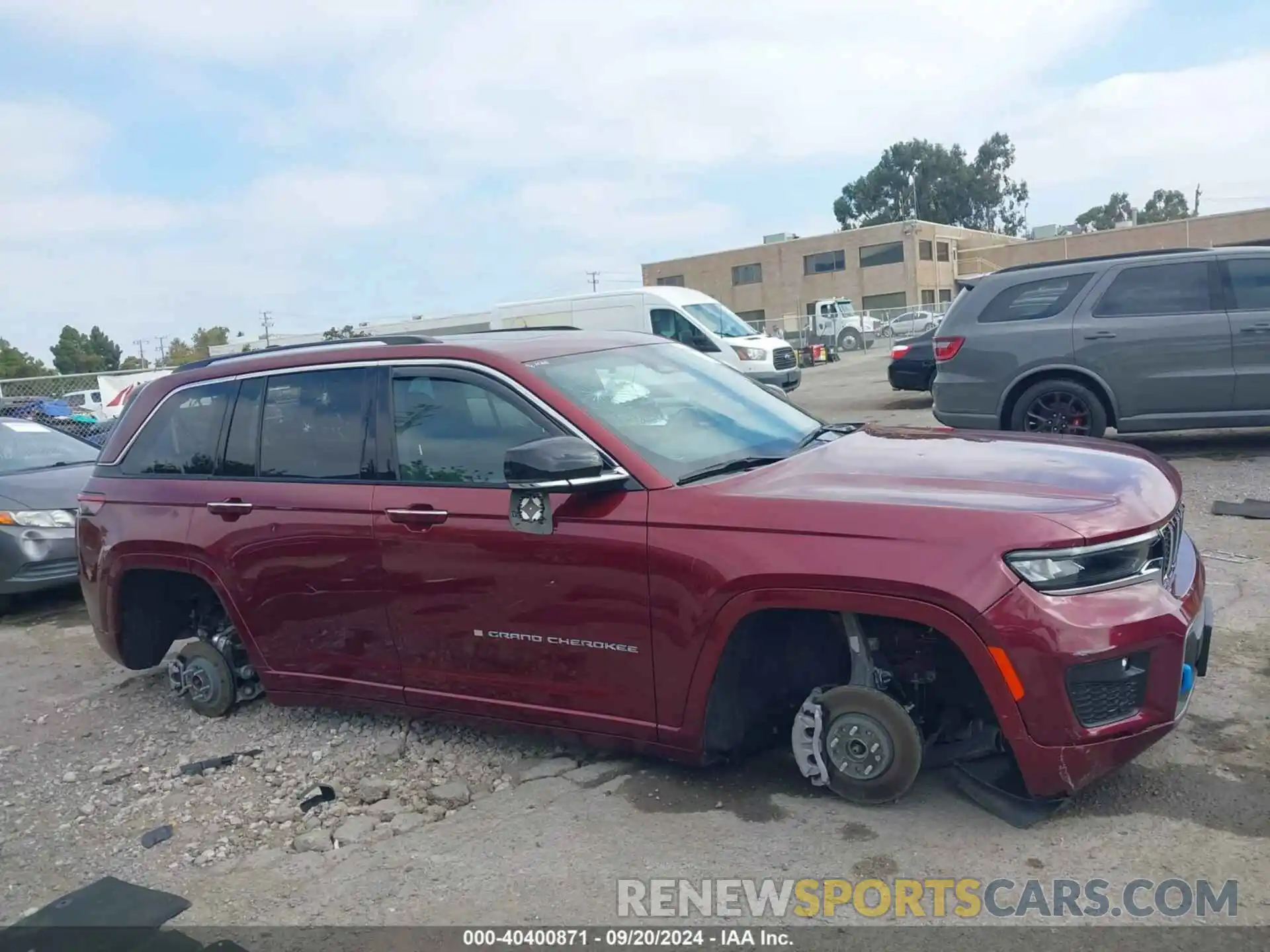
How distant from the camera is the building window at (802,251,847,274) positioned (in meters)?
61.2

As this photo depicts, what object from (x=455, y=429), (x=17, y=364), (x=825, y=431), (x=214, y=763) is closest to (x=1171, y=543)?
(x=825, y=431)

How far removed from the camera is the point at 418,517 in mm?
4117

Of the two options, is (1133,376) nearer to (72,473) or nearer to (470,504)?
(470,504)

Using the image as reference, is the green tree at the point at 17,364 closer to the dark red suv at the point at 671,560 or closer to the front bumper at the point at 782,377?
the front bumper at the point at 782,377

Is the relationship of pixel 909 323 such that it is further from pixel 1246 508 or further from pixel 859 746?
pixel 859 746

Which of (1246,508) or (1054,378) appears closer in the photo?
(1246,508)

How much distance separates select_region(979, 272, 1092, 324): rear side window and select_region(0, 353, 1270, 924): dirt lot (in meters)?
4.27

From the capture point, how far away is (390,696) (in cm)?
441

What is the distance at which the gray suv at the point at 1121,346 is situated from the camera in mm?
8625

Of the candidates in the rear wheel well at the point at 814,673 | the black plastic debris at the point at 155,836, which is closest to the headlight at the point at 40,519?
the black plastic debris at the point at 155,836

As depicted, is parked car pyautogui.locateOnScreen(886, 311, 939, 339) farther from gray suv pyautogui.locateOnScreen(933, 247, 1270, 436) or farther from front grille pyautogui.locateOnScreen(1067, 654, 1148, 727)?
→ front grille pyautogui.locateOnScreen(1067, 654, 1148, 727)

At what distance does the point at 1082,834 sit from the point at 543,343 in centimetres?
269

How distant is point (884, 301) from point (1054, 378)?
53584 millimetres

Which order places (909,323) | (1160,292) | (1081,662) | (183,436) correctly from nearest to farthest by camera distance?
(1081,662) → (183,436) → (1160,292) → (909,323)
